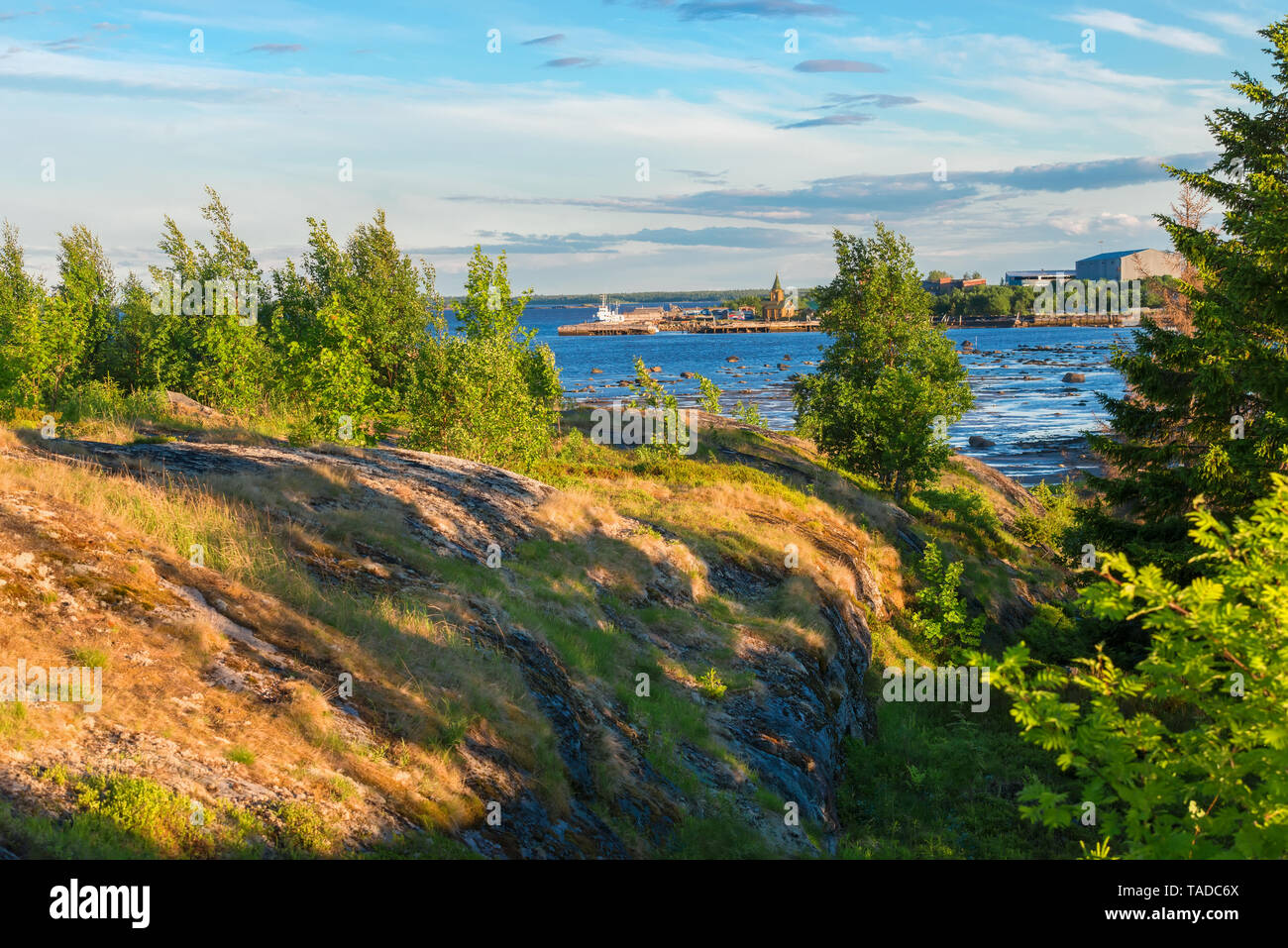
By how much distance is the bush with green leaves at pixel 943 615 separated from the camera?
2409 cm

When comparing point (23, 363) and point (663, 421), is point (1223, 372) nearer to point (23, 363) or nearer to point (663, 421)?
point (663, 421)

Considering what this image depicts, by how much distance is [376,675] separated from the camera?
911 centimetres

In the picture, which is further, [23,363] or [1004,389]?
[1004,389]

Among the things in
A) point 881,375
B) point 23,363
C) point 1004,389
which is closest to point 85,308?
point 23,363

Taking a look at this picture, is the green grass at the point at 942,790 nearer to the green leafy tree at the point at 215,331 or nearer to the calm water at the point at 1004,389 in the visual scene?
the calm water at the point at 1004,389

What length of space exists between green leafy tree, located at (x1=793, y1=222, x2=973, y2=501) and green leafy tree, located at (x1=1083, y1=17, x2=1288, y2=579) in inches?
603

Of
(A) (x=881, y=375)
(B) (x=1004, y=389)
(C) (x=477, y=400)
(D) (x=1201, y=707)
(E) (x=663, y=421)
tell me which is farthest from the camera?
(B) (x=1004, y=389)

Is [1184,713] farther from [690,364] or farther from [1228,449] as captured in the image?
[690,364]

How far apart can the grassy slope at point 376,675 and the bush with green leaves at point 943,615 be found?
12.1ft

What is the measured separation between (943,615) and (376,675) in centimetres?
2013

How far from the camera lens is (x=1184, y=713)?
1834cm

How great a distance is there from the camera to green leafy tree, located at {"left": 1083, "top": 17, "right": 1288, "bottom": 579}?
647 inches

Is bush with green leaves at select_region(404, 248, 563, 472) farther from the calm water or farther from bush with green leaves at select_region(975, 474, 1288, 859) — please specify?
bush with green leaves at select_region(975, 474, 1288, 859)

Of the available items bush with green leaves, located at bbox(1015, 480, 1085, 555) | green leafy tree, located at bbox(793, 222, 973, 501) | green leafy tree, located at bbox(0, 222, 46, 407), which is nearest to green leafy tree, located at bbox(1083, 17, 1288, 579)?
green leafy tree, located at bbox(793, 222, 973, 501)
